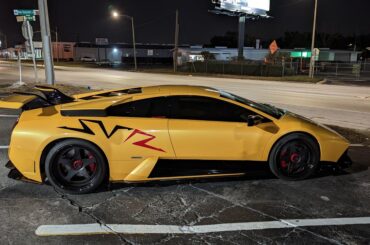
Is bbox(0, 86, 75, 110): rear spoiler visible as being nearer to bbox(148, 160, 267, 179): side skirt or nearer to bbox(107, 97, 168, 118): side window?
bbox(107, 97, 168, 118): side window

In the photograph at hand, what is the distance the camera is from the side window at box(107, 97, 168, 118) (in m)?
4.96

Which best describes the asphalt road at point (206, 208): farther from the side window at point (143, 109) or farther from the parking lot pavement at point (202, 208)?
the side window at point (143, 109)

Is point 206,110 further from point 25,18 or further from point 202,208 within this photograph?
point 25,18

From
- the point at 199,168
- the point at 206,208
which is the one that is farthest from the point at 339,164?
the point at 206,208

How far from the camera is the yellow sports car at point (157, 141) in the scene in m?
4.77

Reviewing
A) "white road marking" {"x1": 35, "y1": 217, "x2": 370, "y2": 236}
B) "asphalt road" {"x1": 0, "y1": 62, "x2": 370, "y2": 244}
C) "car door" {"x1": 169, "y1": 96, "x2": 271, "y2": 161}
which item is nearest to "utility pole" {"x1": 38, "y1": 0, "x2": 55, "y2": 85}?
"asphalt road" {"x1": 0, "y1": 62, "x2": 370, "y2": 244}

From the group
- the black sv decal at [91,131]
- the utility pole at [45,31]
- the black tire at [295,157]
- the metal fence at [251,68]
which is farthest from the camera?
the metal fence at [251,68]

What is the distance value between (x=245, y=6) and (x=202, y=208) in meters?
51.9

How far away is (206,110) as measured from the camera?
513 cm

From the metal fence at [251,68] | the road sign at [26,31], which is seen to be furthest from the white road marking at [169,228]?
the metal fence at [251,68]

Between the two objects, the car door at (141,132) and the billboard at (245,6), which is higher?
the billboard at (245,6)

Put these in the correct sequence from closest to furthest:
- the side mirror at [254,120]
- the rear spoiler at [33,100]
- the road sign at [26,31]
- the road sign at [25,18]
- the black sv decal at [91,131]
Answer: the black sv decal at [91,131] → the side mirror at [254,120] → the rear spoiler at [33,100] → the road sign at [25,18] → the road sign at [26,31]

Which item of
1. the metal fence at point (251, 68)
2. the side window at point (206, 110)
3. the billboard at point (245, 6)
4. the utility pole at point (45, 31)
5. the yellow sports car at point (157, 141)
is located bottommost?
the metal fence at point (251, 68)

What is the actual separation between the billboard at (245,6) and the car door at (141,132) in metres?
47.6
